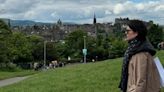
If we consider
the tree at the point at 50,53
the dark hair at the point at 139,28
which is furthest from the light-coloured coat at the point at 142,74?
the tree at the point at 50,53

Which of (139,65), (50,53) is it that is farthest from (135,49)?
(50,53)

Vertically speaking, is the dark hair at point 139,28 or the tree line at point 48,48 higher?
the dark hair at point 139,28

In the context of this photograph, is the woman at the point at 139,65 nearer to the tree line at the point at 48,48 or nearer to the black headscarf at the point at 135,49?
the black headscarf at the point at 135,49

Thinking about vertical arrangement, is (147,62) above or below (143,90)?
above

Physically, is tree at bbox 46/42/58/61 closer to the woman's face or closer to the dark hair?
the woman's face

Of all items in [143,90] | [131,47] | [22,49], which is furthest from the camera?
[22,49]

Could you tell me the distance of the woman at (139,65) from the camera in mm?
3664

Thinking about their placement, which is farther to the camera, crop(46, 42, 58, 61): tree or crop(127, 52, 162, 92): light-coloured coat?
crop(46, 42, 58, 61): tree

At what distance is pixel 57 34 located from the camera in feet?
417

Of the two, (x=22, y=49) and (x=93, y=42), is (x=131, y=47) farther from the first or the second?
(x=93, y=42)

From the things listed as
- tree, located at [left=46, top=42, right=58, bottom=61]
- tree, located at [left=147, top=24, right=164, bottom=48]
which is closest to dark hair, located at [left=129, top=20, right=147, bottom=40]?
tree, located at [left=147, top=24, right=164, bottom=48]

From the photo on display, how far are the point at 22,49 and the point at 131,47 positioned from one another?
41613 millimetres

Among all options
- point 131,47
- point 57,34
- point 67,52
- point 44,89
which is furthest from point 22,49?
point 57,34

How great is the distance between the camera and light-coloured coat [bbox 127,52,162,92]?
3647mm
